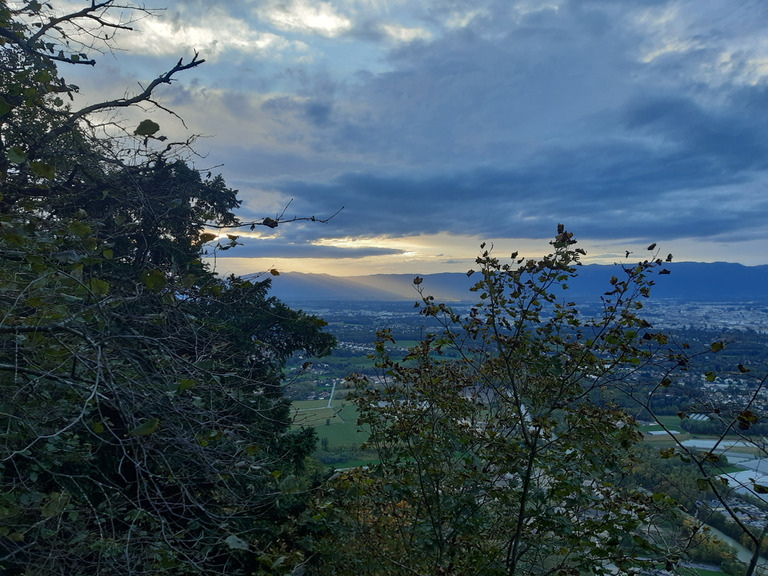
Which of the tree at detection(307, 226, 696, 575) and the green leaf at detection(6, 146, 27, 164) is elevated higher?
the green leaf at detection(6, 146, 27, 164)

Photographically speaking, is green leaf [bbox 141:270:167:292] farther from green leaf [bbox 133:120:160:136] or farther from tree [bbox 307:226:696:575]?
tree [bbox 307:226:696:575]

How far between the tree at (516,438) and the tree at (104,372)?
4.09 feet

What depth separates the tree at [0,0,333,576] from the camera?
89.9 inches

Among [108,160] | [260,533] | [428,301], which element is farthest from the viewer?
[260,533]

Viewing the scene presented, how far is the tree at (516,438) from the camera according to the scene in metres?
3.07

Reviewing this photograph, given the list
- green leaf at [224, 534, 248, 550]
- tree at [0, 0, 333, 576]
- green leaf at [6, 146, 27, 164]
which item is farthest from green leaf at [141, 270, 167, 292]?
green leaf at [224, 534, 248, 550]

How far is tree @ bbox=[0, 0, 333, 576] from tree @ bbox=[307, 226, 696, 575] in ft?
Result: 4.09

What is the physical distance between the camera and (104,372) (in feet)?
8.57

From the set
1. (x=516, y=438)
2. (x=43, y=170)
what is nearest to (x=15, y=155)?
(x=43, y=170)

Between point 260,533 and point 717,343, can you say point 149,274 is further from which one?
point 260,533

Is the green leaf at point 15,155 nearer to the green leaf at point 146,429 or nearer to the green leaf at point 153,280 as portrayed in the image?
the green leaf at point 153,280

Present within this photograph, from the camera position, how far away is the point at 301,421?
3.19 meters

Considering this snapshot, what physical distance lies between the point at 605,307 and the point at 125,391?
3.36 m

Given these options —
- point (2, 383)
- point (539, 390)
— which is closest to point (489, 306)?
point (539, 390)
